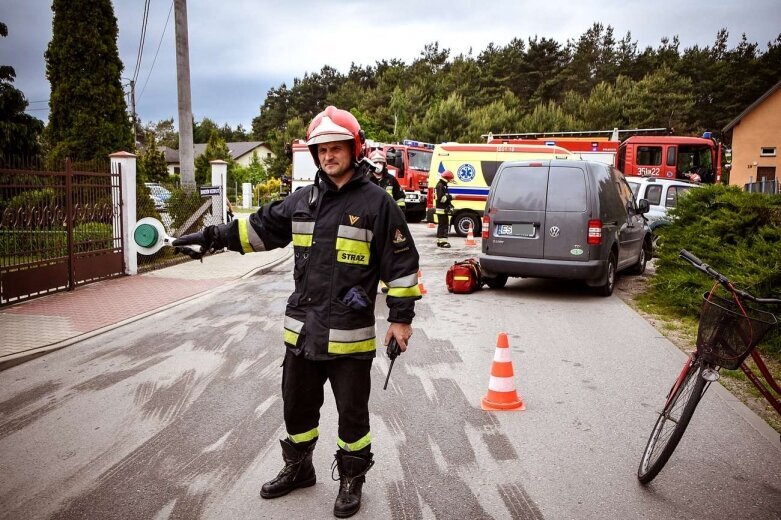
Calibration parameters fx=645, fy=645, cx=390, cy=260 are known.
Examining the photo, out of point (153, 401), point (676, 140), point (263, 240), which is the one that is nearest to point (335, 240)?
point (263, 240)

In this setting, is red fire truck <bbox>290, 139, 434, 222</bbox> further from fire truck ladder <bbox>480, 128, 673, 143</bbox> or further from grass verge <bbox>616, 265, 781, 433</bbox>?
grass verge <bbox>616, 265, 781, 433</bbox>

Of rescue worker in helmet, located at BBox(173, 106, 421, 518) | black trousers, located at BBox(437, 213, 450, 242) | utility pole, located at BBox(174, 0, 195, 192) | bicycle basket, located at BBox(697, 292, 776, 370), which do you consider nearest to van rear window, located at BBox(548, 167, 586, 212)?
bicycle basket, located at BBox(697, 292, 776, 370)

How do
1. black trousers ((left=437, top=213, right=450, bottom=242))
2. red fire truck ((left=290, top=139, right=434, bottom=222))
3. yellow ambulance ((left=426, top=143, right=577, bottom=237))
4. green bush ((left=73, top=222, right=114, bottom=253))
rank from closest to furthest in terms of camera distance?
green bush ((left=73, top=222, right=114, bottom=253)) < black trousers ((left=437, top=213, right=450, bottom=242)) < yellow ambulance ((left=426, top=143, right=577, bottom=237)) < red fire truck ((left=290, top=139, right=434, bottom=222))

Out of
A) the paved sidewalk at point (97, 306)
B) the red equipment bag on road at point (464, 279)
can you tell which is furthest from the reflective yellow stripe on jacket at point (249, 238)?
the red equipment bag on road at point (464, 279)

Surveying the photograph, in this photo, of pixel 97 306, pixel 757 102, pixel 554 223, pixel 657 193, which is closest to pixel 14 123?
pixel 97 306

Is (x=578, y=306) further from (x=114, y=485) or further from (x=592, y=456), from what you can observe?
(x=114, y=485)

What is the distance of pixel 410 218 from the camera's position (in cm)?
2642

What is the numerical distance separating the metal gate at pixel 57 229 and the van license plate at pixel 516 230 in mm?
6724

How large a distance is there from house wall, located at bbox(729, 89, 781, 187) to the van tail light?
109 ft

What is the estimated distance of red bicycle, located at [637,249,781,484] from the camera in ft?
10.7

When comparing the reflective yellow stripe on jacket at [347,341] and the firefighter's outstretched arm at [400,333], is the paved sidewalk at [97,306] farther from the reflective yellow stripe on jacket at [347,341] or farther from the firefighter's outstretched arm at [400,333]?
the firefighter's outstretched arm at [400,333]

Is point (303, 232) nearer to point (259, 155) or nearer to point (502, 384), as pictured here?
point (502, 384)

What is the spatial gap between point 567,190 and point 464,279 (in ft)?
7.01

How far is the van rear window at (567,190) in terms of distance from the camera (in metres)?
9.43
